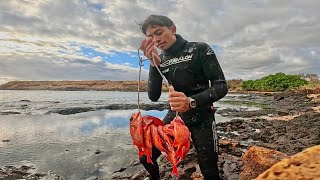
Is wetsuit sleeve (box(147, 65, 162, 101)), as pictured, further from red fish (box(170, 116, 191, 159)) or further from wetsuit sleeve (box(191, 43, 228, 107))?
red fish (box(170, 116, 191, 159))

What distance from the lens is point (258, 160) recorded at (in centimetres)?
606

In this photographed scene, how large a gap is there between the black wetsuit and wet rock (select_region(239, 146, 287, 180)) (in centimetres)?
173

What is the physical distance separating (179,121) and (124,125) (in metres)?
16.2

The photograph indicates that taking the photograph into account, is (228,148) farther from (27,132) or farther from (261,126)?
(27,132)

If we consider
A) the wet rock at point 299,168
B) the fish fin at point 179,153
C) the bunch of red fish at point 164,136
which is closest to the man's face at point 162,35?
the bunch of red fish at point 164,136

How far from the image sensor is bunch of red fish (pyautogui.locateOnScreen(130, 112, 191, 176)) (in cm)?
338

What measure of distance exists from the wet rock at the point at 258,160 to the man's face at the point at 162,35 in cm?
300

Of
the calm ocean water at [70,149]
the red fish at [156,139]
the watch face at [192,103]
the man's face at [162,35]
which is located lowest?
the calm ocean water at [70,149]

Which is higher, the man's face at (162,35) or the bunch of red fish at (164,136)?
the man's face at (162,35)

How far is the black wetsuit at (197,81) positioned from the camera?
4520mm

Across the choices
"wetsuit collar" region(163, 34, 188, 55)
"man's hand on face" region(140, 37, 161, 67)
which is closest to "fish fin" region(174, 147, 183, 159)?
"man's hand on face" region(140, 37, 161, 67)

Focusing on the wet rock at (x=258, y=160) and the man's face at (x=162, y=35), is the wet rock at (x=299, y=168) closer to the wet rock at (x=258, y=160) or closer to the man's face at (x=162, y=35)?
the man's face at (x=162, y=35)

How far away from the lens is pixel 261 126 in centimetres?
1722

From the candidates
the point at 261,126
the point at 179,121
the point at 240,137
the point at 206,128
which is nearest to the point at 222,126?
the point at 261,126
